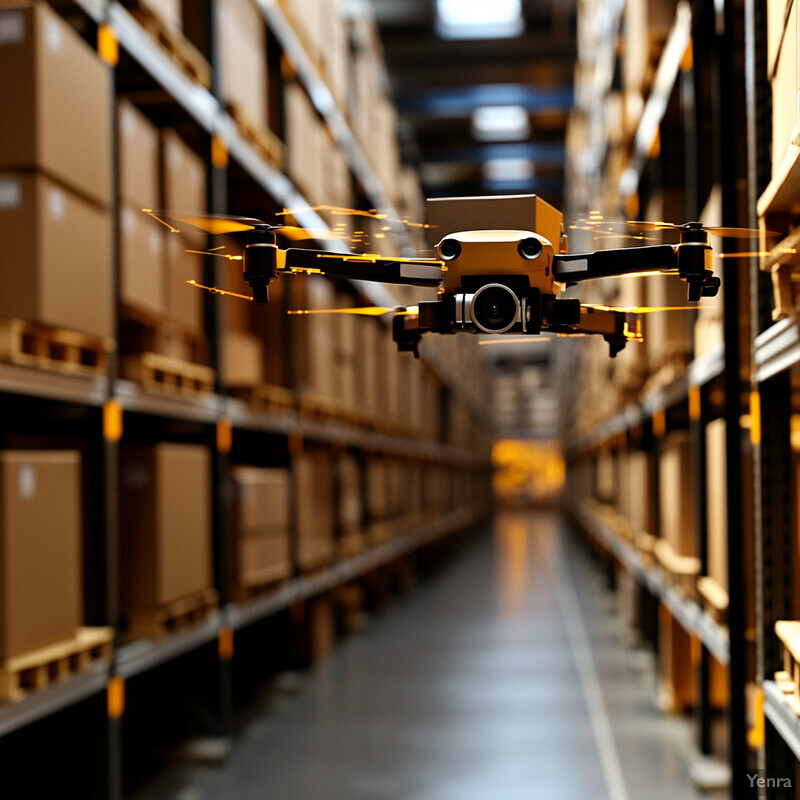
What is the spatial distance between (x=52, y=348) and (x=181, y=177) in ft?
5.16

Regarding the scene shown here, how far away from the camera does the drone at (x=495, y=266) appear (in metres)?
1.50

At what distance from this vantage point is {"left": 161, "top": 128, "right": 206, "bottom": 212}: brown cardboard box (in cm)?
474

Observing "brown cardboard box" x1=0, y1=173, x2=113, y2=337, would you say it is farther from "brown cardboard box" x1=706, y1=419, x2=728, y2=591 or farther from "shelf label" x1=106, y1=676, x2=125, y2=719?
"brown cardboard box" x1=706, y1=419, x2=728, y2=591

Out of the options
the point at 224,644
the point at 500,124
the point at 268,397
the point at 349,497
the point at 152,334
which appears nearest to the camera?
the point at 152,334

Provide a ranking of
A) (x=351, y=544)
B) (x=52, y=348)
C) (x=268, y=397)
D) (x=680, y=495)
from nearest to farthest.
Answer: (x=52, y=348) < (x=680, y=495) < (x=268, y=397) < (x=351, y=544)

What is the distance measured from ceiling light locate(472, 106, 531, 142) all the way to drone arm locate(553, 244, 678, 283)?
1527cm

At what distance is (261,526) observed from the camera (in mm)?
6102

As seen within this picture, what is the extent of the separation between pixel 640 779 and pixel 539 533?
64.3 ft

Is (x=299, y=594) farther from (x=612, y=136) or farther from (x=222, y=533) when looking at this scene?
(x=612, y=136)

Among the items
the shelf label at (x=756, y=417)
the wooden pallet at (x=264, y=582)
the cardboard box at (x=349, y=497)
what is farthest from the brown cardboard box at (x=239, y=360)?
the shelf label at (x=756, y=417)

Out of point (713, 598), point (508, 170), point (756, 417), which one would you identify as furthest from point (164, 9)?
point (508, 170)

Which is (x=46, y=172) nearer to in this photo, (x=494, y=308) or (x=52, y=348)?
(x=52, y=348)

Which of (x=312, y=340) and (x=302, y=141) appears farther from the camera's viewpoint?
(x=312, y=340)

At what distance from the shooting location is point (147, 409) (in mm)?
4250
